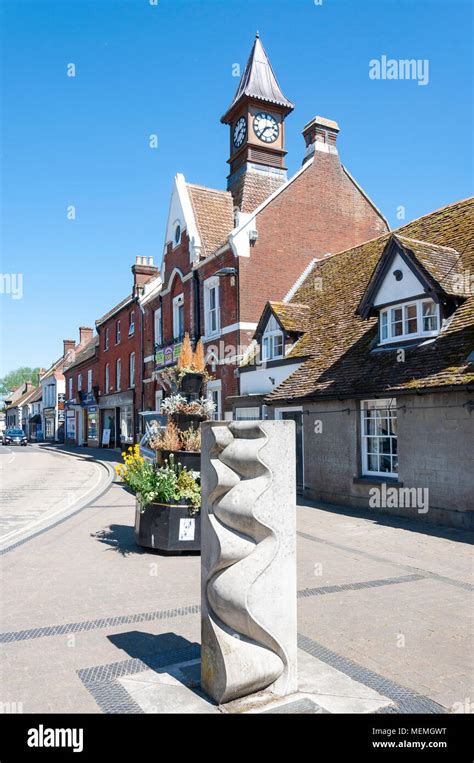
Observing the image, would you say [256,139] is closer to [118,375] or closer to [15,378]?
[118,375]

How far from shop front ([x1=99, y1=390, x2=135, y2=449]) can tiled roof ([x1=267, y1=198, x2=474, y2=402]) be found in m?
17.5

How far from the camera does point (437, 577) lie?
7.22 m

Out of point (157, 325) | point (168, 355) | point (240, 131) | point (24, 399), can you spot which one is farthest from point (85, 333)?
point (240, 131)

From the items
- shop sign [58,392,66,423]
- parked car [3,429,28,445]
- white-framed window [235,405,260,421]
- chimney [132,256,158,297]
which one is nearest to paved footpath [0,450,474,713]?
white-framed window [235,405,260,421]

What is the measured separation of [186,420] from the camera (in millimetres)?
10219

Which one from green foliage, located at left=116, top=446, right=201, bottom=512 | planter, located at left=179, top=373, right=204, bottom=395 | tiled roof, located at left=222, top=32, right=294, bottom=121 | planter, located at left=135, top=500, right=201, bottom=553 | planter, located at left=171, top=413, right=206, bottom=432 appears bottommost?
planter, located at left=135, top=500, right=201, bottom=553

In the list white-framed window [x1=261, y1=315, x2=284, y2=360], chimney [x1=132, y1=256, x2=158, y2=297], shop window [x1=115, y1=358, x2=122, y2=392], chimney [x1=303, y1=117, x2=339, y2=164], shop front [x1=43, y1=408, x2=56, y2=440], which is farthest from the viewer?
shop front [x1=43, y1=408, x2=56, y2=440]

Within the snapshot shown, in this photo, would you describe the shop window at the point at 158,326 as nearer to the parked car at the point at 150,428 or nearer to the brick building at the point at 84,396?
the parked car at the point at 150,428

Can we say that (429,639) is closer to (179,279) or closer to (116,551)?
(116,551)

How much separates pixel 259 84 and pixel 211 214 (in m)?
6.94

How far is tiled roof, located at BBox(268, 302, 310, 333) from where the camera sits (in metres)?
17.6

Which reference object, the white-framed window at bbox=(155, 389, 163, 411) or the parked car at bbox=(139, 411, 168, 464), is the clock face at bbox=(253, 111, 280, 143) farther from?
the parked car at bbox=(139, 411, 168, 464)
